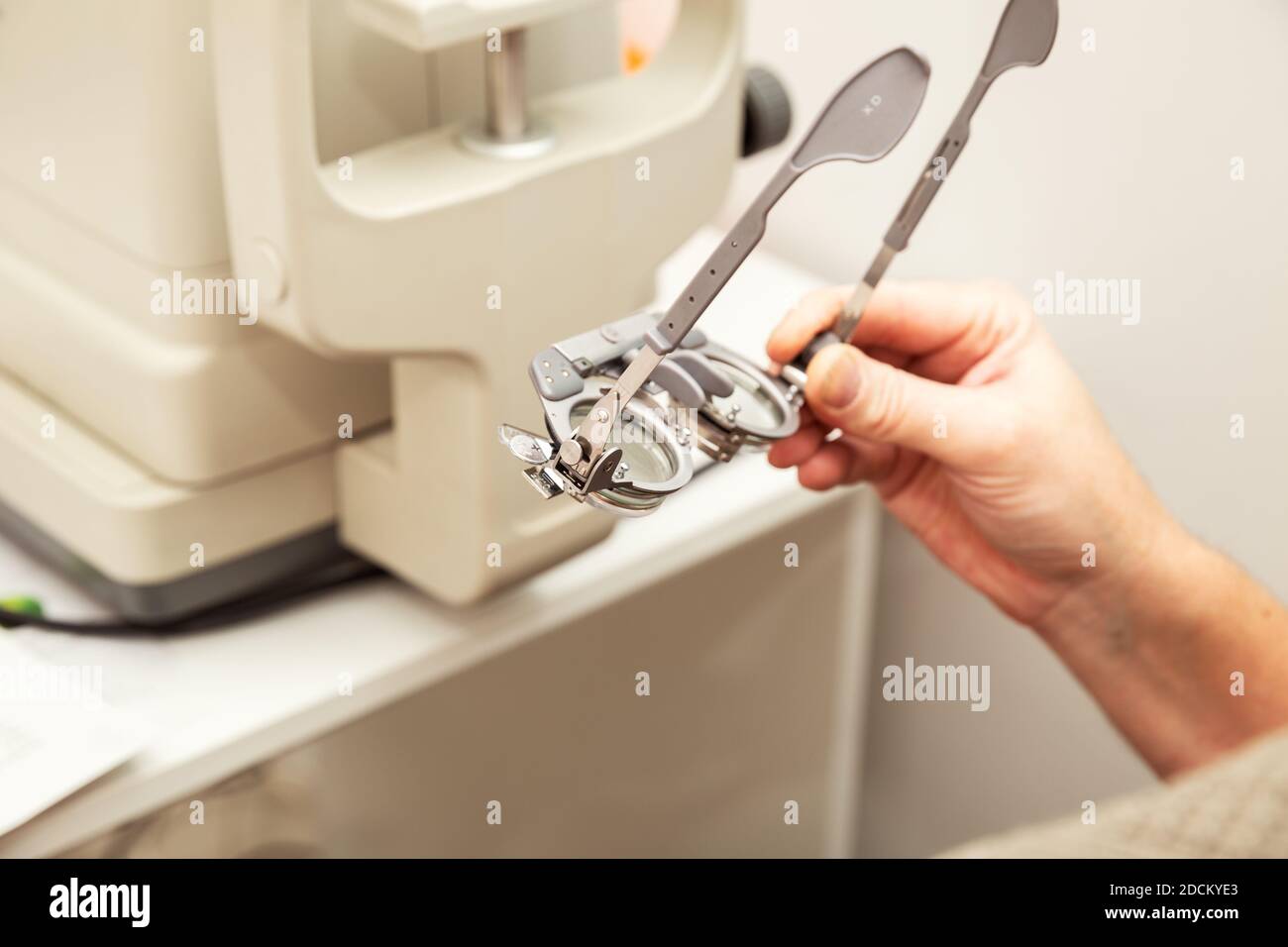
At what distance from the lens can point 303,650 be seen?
0.77 m

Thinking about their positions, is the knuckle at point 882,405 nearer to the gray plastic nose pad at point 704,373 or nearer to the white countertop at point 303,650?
the gray plastic nose pad at point 704,373

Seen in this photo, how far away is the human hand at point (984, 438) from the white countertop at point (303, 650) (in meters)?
0.11

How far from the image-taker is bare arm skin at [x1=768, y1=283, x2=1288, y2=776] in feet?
2.37

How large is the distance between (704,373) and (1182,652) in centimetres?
34

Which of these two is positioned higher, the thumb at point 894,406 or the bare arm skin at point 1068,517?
Result: the thumb at point 894,406

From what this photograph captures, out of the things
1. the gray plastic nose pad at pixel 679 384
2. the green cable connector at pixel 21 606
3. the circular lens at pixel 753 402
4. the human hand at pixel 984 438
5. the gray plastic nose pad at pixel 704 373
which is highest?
the gray plastic nose pad at pixel 679 384

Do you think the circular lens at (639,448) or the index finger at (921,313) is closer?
the circular lens at (639,448)

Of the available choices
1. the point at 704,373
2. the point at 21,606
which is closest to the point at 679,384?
the point at 704,373

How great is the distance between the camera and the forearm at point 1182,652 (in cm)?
76

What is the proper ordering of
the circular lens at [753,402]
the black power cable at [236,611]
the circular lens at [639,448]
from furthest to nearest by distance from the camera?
the black power cable at [236,611] < the circular lens at [753,402] < the circular lens at [639,448]

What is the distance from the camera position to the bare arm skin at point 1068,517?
721 millimetres

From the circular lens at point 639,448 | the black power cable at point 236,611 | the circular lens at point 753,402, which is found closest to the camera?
the circular lens at point 639,448

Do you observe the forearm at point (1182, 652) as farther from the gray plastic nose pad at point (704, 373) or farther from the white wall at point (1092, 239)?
the gray plastic nose pad at point (704, 373)

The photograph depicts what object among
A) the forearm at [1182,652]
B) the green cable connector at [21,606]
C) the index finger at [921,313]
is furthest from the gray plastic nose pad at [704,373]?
the green cable connector at [21,606]
